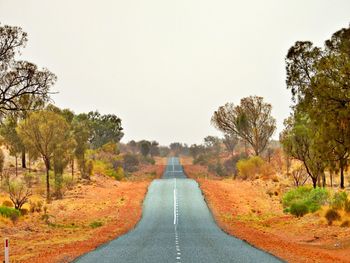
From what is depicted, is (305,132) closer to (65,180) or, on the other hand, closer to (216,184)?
(216,184)

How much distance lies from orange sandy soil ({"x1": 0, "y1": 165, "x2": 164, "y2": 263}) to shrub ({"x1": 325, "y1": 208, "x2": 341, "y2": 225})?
1256cm

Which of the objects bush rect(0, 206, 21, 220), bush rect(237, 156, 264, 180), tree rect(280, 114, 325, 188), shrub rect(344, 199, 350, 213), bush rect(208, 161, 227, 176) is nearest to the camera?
shrub rect(344, 199, 350, 213)

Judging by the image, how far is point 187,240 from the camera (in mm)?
24906

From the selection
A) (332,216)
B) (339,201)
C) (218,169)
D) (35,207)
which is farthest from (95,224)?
(218,169)

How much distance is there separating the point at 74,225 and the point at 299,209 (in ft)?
54.2

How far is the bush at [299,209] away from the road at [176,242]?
21.1ft

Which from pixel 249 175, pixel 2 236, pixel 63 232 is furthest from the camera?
pixel 249 175

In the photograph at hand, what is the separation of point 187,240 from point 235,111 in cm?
5471

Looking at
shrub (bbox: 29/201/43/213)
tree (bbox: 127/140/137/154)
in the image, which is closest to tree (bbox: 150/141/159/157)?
tree (bbox: 127/140/137/154)

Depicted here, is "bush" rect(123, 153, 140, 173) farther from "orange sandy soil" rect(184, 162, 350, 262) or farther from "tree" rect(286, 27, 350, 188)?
"tree" rect(286, 27, 350, 188)

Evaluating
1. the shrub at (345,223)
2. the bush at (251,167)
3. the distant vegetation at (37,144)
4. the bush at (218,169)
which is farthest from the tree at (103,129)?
the shrub at (345,223)

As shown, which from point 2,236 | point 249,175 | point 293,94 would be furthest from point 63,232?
point 249,175

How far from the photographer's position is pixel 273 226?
3512 cm

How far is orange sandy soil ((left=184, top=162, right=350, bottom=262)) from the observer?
2253 centimetres
